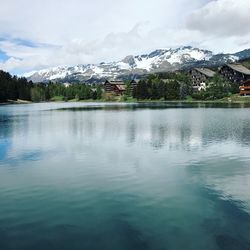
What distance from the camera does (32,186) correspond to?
25391mm

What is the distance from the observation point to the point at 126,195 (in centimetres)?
2289

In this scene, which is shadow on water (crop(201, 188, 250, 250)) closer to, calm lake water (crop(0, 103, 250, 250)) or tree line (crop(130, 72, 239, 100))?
calm lake water (crop(0, 103, 250, 250))

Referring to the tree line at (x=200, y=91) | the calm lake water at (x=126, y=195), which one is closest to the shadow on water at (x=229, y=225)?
the calm lake water at (x=126, y=195)

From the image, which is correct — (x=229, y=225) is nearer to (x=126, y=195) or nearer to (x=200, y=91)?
(x=126, y=195)

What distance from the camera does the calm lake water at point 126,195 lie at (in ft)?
53.4

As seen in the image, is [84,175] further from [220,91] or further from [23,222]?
[220,91]

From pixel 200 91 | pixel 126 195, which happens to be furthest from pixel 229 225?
pixel 200 91

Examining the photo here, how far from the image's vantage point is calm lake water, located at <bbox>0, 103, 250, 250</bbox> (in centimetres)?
1628

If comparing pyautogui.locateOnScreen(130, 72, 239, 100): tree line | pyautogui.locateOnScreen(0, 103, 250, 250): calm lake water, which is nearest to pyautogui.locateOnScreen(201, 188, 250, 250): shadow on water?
pyautogui.locateOnScreen(0, 103, 250, 250): calm lake water

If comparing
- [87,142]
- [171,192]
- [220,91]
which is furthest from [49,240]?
[220,91]

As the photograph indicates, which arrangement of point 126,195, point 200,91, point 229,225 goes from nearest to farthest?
point 229,225 → point 126,195 → point 200,91

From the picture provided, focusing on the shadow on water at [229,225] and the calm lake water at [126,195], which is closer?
the shadow on water at [229,225]

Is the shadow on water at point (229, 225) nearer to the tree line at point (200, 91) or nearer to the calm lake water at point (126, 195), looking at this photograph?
the calm lake water at point (126, 195)

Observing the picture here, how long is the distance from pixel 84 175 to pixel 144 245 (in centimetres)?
1377
